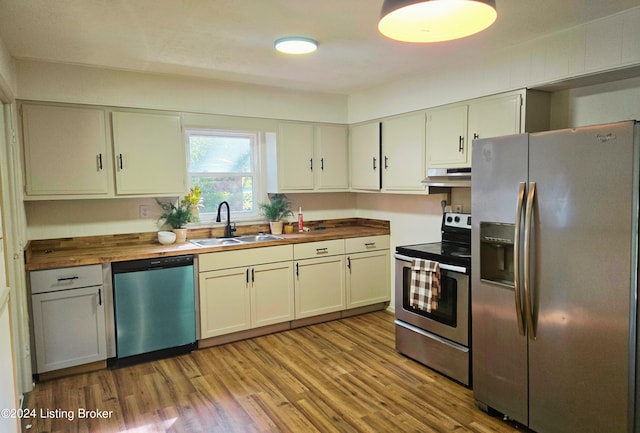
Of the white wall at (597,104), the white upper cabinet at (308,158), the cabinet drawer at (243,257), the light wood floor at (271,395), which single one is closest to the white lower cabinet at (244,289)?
the cabinet drawer at (243,257)

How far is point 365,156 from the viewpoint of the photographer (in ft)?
14.7

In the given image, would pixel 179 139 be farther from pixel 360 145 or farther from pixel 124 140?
pixel 360 145

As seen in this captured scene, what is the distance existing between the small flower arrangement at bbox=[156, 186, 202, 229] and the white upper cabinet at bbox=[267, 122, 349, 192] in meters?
0.83

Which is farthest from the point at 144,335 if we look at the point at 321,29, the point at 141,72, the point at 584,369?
the point at 584,369

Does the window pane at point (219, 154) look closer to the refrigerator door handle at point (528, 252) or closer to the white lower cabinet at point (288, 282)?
the white lower cabinet at point (288, 282)

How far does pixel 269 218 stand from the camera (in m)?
4.45

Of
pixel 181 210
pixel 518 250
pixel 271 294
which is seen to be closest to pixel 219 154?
pixel 181 210

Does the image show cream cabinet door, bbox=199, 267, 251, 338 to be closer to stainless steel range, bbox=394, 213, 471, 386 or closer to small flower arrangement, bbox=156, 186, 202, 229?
small flower arrangement, bbox=156, 186, 202, 229

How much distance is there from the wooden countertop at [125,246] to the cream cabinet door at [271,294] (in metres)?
0.24

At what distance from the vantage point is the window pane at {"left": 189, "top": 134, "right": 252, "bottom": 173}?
413 centimetres

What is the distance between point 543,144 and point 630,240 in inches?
24.6

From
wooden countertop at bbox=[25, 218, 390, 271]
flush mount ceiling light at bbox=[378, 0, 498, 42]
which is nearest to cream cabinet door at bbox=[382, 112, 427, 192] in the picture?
wooden countertop at bbox=[25, 218, 390, 271]

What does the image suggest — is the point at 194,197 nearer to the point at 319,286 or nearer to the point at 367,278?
the point at 319,286

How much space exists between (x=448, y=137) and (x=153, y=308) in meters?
2.79
